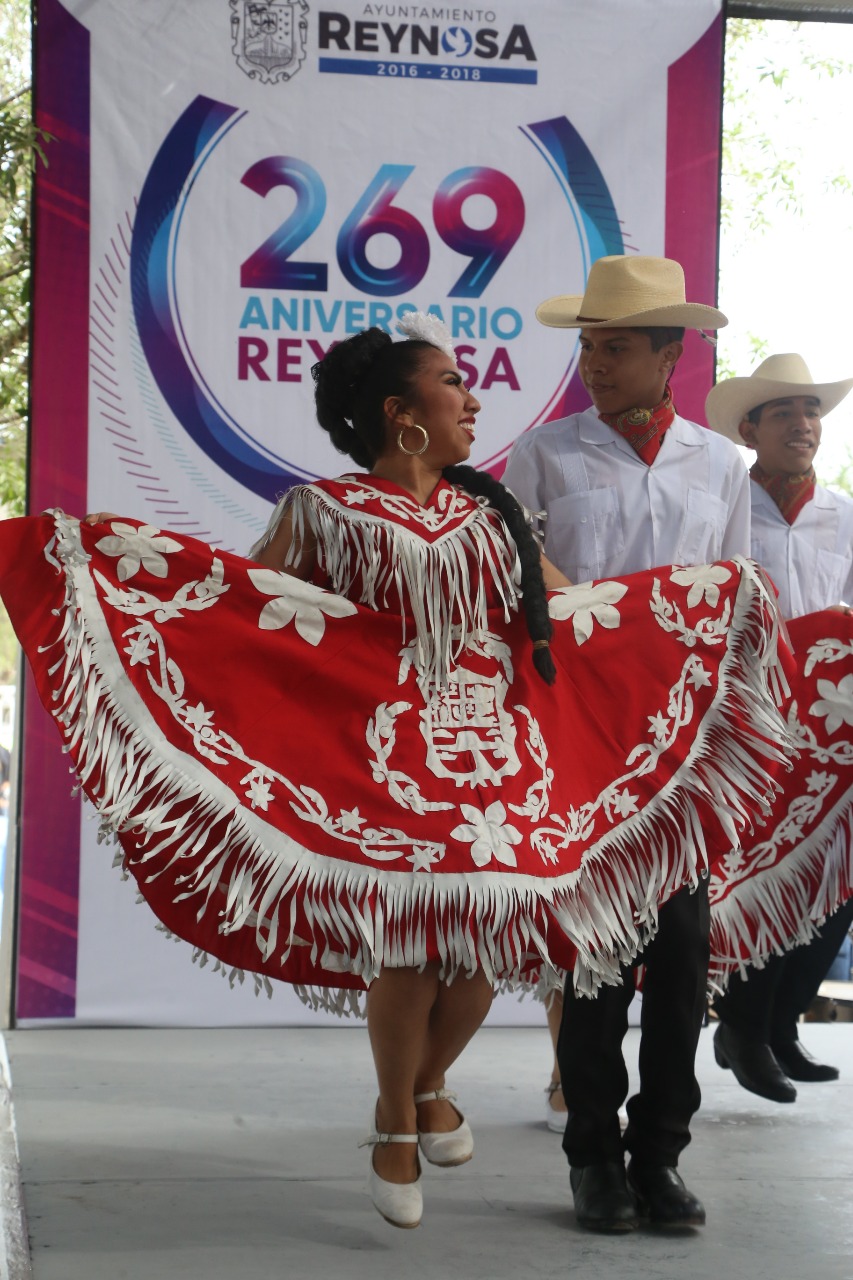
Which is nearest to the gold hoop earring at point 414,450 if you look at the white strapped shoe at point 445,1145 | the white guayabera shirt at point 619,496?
the white guayabera shirt at point 619,496

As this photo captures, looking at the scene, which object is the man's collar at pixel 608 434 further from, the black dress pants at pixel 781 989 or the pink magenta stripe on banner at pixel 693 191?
the pink magenta stripe on banner at pixel 693 191

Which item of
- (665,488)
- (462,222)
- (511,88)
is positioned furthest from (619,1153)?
(511,88)

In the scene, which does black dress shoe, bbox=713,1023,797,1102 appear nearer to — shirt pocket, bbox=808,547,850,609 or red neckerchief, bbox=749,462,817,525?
shirt pocket, bbox=808,547,850,609

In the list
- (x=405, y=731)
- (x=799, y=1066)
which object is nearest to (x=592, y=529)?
(x=405, y=731)

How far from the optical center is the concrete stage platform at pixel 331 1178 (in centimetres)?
232

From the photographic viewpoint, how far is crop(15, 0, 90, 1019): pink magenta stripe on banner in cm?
440

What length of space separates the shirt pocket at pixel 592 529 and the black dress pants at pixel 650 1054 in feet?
2.28

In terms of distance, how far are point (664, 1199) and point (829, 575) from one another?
1691mm

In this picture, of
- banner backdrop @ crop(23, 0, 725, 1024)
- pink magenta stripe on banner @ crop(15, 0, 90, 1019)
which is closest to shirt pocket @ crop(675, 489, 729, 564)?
banner backdrop @ crop(23, 0, 725, 1024)

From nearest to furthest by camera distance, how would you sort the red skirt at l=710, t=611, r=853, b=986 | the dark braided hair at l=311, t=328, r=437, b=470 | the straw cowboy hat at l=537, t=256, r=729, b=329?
1. the dark braided hair at l=311, t=328, r=437, b=470
2. the straw cowboy hat at l=537, t=256, r=729, b=329
3. the red skirt at l=710, t=611, r=853, b=986

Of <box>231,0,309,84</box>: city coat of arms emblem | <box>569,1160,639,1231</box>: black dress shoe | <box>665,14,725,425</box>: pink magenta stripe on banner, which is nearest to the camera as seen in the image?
<box>569,1160,639,1231</box>: black dress shoe

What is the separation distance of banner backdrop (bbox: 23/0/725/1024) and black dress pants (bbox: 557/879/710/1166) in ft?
6.75

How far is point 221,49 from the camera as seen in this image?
4.50 meters

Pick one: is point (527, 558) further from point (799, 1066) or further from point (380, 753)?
point (799, 1066)
